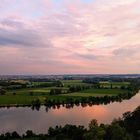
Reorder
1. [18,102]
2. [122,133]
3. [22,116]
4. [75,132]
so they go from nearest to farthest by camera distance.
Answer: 1. [122,133]
2. [75,132]
3. [22,116]
4. [18,102]

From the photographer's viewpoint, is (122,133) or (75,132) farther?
(75,132)

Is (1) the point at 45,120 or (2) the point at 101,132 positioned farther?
(1) the point at 45,120

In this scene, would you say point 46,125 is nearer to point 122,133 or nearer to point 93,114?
point 93,114

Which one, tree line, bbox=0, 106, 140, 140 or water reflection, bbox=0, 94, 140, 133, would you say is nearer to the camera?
tree line, bbox=0, 106, 140, 140

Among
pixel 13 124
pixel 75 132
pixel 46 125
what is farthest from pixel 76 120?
pixel 75 132

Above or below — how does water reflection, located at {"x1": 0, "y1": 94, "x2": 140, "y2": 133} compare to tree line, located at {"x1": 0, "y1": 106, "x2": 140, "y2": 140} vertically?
below

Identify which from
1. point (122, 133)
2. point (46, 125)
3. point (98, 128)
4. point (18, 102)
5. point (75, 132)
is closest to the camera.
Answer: point (122, 133)

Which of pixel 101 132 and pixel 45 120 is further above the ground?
pixel 101 132

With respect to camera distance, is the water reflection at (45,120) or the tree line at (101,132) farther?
the water reflection at (45,120)

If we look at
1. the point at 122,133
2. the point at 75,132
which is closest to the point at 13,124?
the point at 75,132

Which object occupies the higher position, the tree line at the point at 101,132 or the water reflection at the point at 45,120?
the tree line at the point at 101,132

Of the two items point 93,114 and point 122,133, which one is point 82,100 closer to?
point 93,114
